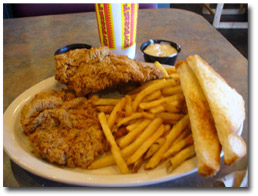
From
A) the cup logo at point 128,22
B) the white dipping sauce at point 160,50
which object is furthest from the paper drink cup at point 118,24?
the white dipping sauce at point 160,50

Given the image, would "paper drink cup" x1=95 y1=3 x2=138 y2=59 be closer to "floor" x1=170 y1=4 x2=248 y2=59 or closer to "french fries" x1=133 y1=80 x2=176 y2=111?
"french fries" x1=133 y1=80 x2=176 y2=111

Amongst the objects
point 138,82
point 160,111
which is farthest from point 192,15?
point 160,111

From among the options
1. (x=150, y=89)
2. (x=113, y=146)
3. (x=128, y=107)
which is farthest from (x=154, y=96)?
(x=113, y=146)

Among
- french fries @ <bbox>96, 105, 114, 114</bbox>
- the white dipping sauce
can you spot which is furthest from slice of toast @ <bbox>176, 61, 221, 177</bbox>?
the white dipping sauce

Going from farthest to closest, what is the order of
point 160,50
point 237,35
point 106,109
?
point 237,35 < point 160,50 < point 106,109

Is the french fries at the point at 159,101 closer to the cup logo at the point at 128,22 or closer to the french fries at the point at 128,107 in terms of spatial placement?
the french fries at the point at 128,107

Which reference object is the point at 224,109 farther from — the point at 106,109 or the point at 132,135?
the point at 106,109

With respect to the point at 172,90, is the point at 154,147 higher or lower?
lower
